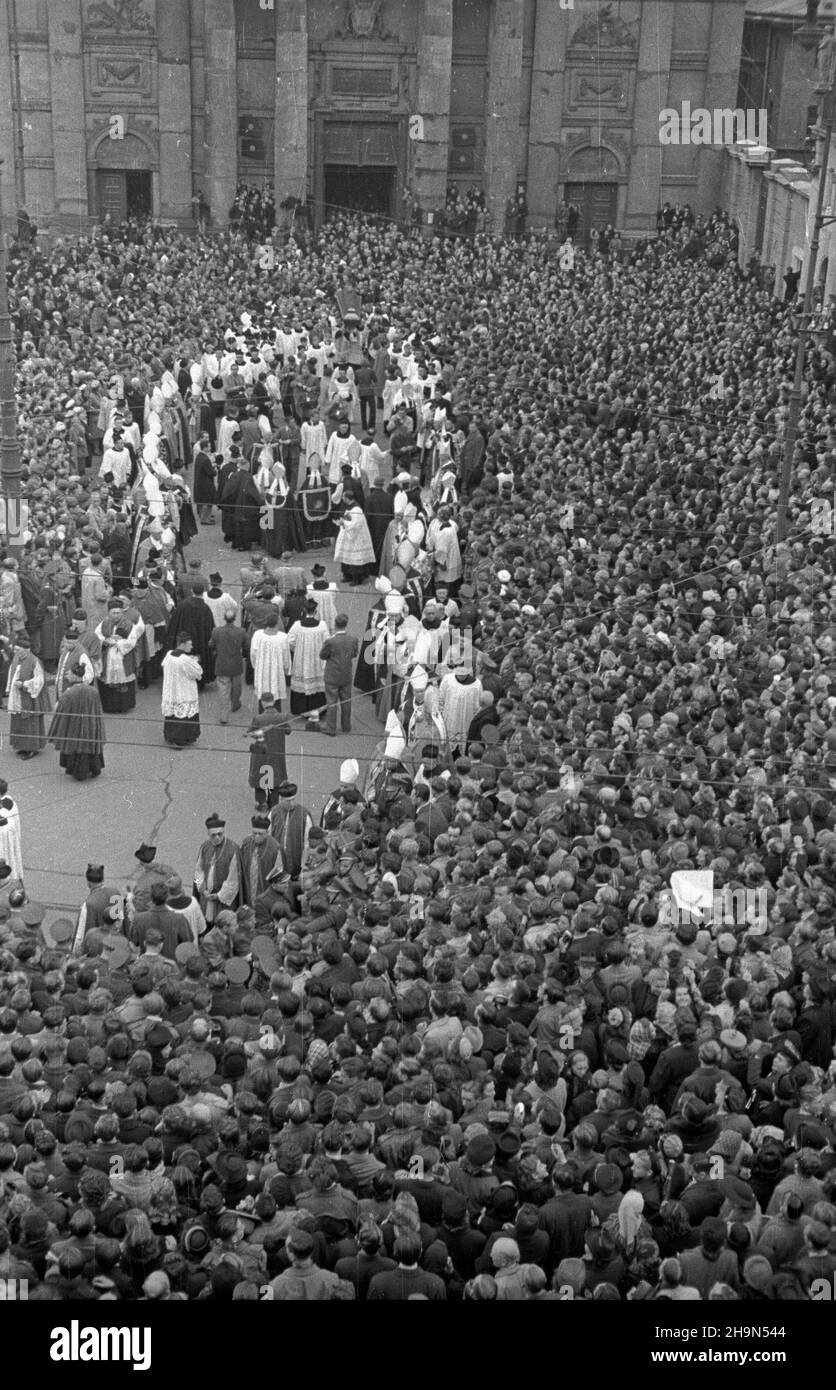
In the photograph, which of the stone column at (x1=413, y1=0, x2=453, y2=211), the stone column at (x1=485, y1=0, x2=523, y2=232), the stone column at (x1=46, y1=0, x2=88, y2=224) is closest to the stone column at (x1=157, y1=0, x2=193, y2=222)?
the stone column at (x1=46, y1=0, x2=88, y2=224)

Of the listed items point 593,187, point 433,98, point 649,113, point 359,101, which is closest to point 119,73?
point 359,101

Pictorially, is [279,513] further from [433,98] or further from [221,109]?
[433,98]

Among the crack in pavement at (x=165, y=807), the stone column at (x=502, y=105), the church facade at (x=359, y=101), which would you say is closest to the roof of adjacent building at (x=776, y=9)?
the church facade at (x=359, y=101)

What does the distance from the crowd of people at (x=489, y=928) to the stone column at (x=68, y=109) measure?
1902cm

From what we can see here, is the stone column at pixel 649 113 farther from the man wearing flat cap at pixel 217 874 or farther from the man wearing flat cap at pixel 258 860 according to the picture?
the man wearing flat cap at pixel 217 874

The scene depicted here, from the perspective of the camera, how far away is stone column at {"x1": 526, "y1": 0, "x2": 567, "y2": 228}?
1642 inches

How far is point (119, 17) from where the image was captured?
40.9 m

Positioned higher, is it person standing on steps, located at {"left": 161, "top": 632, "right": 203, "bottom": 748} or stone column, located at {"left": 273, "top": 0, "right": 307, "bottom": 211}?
stone column, located at {"left": 273, "top": 0, "right": 307, "bottom": 211}

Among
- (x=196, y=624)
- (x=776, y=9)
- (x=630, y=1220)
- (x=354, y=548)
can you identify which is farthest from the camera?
(x=776, y=9)

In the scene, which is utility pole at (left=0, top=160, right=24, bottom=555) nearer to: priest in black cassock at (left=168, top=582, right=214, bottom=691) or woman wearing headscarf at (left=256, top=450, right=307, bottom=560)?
priest in black cassock at (left=168, top=582, right=214, bottom=691)

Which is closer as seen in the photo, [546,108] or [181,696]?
[181,696]

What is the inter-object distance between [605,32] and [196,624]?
28066 mm

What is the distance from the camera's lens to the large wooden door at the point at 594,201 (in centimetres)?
4306

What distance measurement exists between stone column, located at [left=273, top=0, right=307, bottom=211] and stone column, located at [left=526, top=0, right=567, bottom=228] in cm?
516
